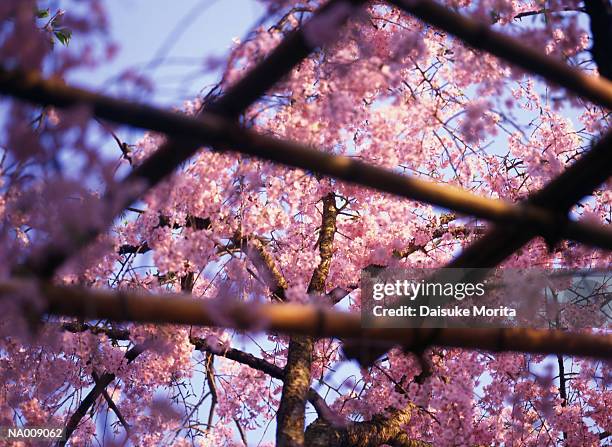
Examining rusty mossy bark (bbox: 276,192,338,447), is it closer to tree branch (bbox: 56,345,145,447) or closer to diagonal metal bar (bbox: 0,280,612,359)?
tree branch (bbox: 56,345,145,447)

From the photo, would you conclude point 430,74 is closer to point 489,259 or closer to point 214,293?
point 489,259

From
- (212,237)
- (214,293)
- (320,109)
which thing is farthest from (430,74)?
(214,293)

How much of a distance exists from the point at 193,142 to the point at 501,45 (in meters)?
1.43

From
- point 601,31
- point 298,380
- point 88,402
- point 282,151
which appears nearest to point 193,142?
point 282,151

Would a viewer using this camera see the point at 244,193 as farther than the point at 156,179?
Yes

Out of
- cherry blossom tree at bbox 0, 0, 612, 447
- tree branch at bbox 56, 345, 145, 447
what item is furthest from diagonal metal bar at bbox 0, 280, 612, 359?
tree branch at bbox 56, 345, 145, 447

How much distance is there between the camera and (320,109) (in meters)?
3.90

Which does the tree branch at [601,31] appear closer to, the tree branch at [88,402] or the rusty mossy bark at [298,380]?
the rusty mossy bark at [298,380]

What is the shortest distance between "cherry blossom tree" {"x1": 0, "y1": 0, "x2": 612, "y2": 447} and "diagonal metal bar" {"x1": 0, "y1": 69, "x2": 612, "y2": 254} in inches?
1.8

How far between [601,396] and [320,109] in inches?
285

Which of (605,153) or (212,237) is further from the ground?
(212,237)

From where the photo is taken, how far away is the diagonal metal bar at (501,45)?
9.58 feet

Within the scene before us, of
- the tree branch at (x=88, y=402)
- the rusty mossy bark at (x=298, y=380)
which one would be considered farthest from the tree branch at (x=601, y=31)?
the tree branch at (x=88, y=402)

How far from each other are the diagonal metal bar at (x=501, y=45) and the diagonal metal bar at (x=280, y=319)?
4.06 feet
